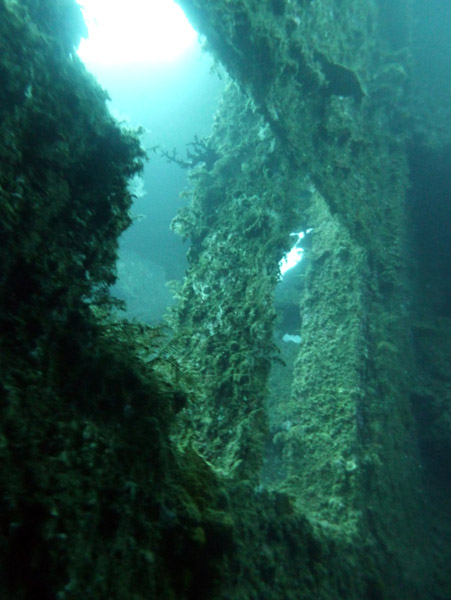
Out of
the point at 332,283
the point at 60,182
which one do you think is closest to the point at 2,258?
the point at 60,182

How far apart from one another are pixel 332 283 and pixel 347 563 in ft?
12.5

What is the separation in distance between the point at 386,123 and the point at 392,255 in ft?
10.0

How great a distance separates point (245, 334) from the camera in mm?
3545

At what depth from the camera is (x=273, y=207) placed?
455 centimetres

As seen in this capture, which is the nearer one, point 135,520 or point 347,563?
point 135,520

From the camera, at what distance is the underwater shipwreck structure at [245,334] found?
128 cm

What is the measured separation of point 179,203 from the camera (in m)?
15.6

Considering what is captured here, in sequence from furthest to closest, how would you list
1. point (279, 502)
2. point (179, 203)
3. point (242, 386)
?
point (179, 203), point (242, 386), point (279, 502)

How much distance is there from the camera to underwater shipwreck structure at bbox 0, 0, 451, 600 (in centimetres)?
128

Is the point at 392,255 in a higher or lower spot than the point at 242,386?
higher

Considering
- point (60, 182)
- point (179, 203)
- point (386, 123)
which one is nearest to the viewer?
point (60, 182)

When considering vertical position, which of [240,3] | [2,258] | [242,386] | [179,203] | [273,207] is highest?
[179,203]

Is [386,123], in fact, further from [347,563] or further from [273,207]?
[347,563]

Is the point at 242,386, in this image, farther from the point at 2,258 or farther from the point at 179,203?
the point at 179,203
